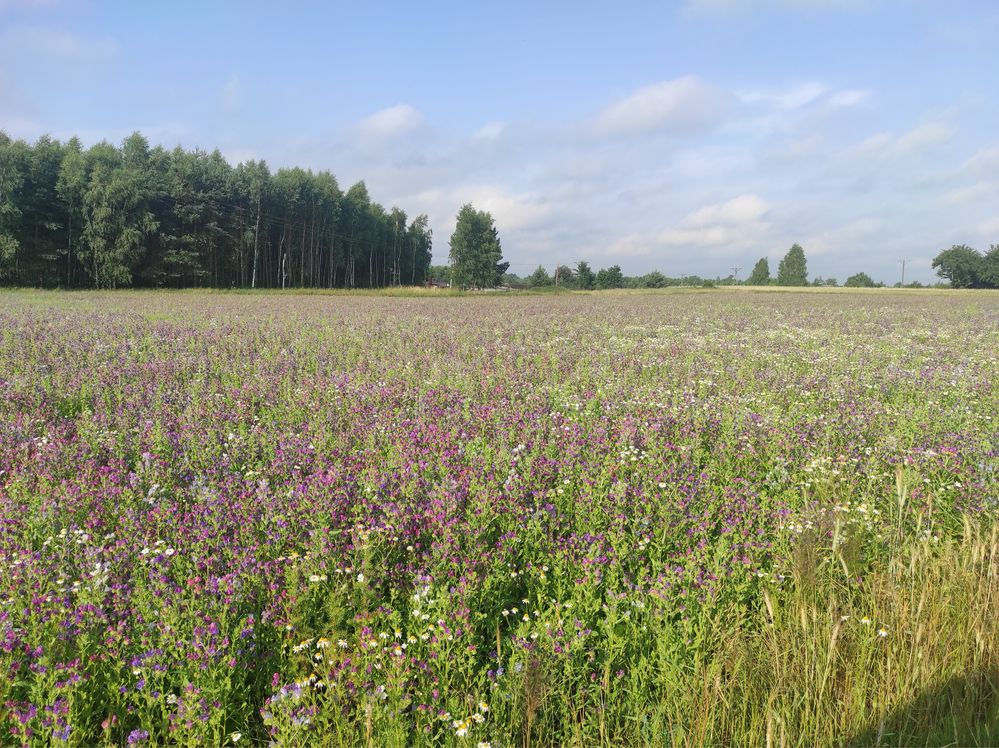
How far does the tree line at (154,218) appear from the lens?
53.7 metres

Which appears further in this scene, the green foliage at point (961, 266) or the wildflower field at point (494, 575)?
the green foliage at point (961, 266)

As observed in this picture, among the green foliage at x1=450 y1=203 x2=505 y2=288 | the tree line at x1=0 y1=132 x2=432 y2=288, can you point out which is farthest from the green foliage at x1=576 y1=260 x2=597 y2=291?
the tree line at x1=0 y1=132 x2=432 y2=288

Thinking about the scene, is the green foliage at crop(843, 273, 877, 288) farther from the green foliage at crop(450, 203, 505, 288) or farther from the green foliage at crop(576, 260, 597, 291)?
the green foliage at crop(450, 203, 505, 288)

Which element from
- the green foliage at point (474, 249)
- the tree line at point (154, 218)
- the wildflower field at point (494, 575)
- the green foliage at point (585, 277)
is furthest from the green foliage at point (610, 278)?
the wildflower field at point (494, 575)

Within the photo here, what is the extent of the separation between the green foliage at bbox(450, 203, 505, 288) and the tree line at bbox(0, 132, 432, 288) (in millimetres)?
22691

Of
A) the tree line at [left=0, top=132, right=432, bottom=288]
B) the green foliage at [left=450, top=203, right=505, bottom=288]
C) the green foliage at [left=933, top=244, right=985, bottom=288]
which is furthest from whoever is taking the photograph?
the green foliage at [left=933, top=244, right=985, bottom=288]

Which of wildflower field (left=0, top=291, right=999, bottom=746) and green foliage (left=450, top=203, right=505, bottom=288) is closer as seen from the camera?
wildflower field (left=0, top=291, right=999, bottom=746)

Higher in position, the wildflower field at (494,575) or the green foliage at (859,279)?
the green foliage at (859,279)

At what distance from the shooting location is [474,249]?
101m

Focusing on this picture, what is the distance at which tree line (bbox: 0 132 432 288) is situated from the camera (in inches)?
2115

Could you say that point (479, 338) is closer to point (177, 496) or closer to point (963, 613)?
point (177, 496)

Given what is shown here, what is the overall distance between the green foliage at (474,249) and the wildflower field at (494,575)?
9547 cm

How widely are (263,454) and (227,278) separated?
7892cm

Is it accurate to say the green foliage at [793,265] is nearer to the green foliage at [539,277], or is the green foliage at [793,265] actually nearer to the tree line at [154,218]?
the green foliage at [539,277]
